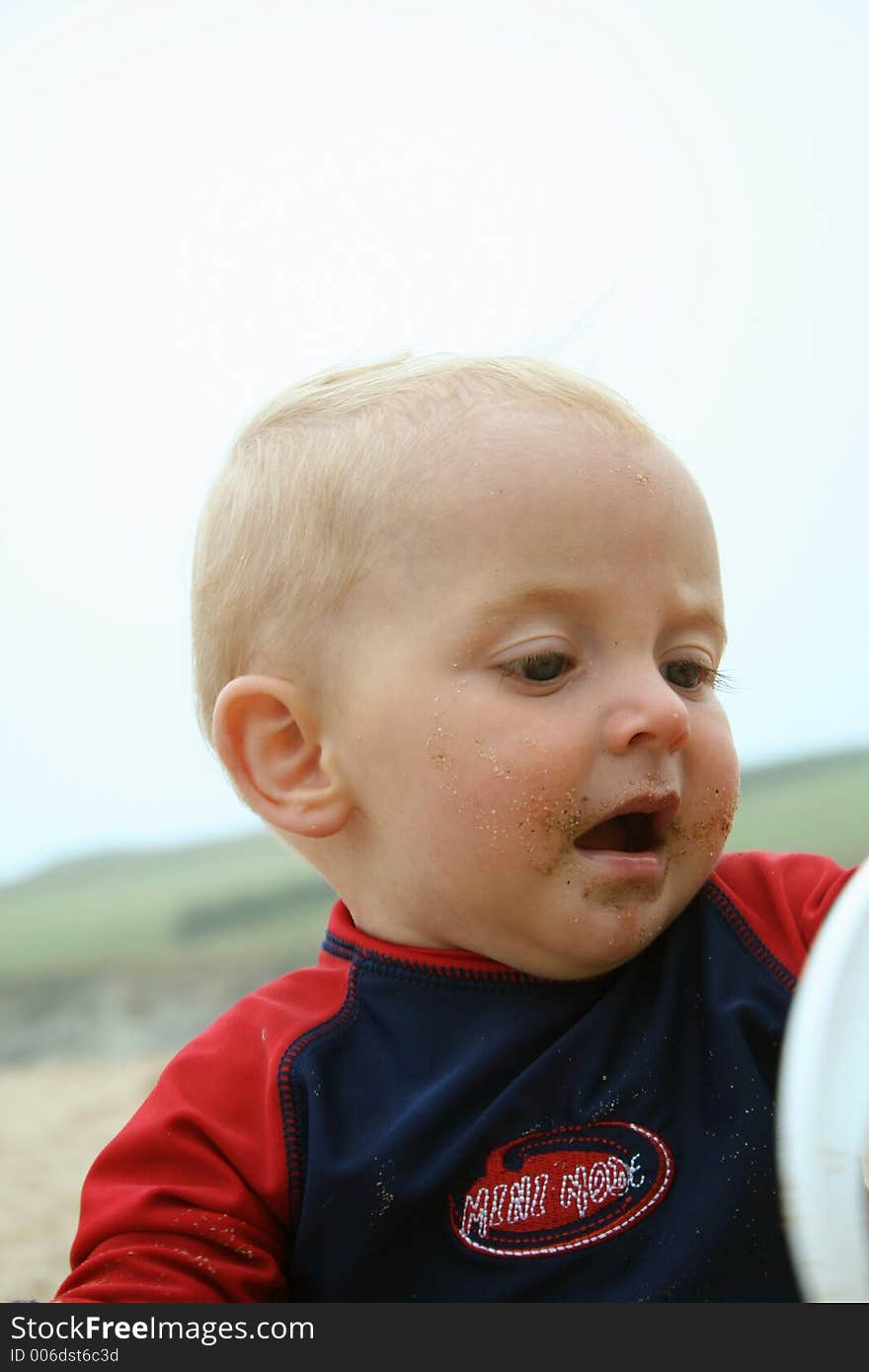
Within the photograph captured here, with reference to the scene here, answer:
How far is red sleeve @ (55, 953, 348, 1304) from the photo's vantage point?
0.74 m

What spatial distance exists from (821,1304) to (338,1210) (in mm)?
324

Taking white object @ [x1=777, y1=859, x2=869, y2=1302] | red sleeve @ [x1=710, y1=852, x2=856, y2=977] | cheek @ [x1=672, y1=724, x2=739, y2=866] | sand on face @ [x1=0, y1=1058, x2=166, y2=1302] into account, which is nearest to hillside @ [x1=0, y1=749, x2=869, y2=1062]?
sand on face @ [x1=0, y1=1058, x2=166, y2=1302]

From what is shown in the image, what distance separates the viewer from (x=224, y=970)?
3594mm

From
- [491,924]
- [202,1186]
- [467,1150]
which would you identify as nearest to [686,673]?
[491,924]

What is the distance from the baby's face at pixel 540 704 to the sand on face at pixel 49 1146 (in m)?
0.88

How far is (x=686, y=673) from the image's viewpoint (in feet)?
2.82

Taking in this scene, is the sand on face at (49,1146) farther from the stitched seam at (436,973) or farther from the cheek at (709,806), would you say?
the cheek at (709,806)

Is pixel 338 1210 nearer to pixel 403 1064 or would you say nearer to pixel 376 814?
pixel 403 1064

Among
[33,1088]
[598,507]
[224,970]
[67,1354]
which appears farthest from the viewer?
[224,970]

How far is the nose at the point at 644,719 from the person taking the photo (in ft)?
2.51

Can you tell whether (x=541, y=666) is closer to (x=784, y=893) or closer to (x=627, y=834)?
(x=627, y=834)

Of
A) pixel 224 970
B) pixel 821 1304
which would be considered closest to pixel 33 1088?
pixel 224 970

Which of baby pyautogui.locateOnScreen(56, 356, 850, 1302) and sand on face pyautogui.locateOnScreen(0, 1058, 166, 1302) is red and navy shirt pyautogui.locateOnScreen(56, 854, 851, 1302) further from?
sand on face pyautogui.locateOnScreen(0, 1058, 166, 1302)

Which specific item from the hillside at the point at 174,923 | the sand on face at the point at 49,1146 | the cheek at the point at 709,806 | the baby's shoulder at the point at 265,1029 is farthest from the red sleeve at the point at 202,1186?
the hillside at the point at 174,923
